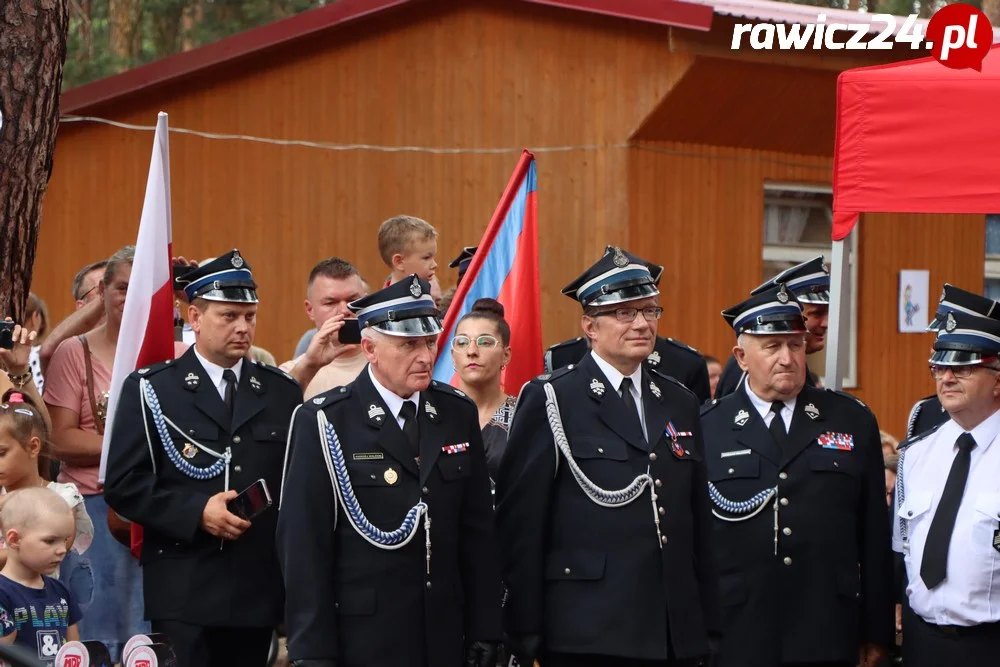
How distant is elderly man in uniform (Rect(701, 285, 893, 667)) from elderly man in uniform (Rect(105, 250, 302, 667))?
5.46 ft

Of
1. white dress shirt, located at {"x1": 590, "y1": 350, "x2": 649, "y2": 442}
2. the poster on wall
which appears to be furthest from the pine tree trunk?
the poster on wall

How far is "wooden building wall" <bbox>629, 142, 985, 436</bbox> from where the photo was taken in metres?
12.4

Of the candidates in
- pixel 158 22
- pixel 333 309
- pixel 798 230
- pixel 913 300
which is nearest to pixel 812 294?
pixel 333 309

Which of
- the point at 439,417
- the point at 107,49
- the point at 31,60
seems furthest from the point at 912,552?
the point at 107,49

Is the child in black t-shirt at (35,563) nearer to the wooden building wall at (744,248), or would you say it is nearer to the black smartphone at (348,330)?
the black smartphone at (348,330)

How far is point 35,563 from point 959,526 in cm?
317

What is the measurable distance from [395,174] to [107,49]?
11753 millimetres

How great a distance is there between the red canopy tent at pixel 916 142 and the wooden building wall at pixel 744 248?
603 centimetres

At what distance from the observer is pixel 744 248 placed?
12.9 meters

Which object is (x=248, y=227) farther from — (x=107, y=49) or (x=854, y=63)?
(x=107, y=49)

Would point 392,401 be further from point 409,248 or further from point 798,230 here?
point 798,230

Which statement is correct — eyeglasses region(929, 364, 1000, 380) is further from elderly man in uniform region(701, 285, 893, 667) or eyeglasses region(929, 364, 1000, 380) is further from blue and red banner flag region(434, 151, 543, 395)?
blue and red banner flag region(434, 151, 543, 395)

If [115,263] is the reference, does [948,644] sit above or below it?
below

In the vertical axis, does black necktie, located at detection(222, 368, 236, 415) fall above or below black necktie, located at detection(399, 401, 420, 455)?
above
